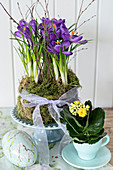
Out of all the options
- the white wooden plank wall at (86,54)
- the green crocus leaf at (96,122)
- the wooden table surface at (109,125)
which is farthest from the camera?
the white wooden plank wall at (86,54)

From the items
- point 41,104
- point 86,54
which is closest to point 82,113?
point 41,104

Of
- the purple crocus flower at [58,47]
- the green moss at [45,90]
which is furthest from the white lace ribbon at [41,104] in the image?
the purple crocus flower at [58,47]

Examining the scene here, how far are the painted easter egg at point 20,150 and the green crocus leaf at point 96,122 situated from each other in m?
0.18

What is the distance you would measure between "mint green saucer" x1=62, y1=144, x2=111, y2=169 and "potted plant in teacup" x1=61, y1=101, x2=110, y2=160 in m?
0.02

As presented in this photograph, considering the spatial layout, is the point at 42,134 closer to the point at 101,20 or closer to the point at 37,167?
the point at 37,167

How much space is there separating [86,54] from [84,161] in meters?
0.56

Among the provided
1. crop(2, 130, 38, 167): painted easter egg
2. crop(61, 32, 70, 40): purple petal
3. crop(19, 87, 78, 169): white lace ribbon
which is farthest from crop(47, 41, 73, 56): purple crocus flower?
crop(2, 130, 38, 167): painted easter egg

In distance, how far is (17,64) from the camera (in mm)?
1098

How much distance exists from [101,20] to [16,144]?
2.29 feet

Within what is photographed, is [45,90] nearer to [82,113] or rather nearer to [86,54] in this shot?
[82,113]

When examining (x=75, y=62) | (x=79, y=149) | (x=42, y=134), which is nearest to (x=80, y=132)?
(x=79, y=149)

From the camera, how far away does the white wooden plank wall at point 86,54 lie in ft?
3.34

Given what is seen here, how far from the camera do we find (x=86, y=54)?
1080 millimetres

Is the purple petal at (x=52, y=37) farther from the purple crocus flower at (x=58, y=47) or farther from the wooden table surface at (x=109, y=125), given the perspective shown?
the wooden table surface at (x=109, y=125)
